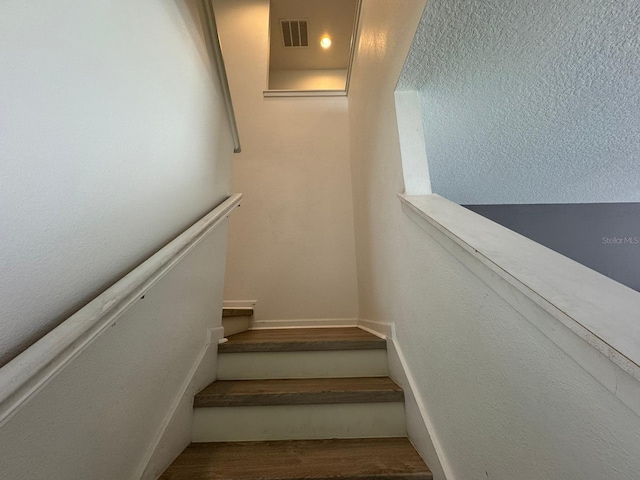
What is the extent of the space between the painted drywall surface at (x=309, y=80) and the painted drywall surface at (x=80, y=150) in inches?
125

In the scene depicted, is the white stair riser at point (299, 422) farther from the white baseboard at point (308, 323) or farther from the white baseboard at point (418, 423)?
the white baseboard at point (308, 323)

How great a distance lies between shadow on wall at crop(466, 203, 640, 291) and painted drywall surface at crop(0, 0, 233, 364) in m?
2.47

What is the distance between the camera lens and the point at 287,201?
257 cm

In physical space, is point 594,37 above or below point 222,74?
below

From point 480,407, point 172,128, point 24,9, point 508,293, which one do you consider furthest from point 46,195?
point 480,407

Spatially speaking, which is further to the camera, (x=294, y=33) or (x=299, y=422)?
(x=294, y=33)

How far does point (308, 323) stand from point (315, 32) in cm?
362

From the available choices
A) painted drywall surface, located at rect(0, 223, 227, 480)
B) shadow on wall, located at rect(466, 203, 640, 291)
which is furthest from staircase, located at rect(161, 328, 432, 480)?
shadow on wall, located at rect(466, 203, 640, 291)

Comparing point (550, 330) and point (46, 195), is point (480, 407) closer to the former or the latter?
point (550, 330)

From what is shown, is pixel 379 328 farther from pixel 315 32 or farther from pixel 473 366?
pixel 315 32

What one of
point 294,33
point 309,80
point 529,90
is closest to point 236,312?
point 529,90

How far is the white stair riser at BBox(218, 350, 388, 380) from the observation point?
136cm

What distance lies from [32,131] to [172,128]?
54 cm

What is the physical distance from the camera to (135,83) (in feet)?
2.47
